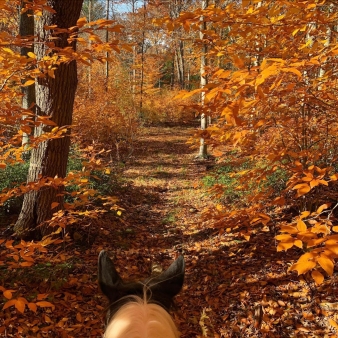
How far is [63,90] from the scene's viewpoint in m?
5.06

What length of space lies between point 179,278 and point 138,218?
654 cm

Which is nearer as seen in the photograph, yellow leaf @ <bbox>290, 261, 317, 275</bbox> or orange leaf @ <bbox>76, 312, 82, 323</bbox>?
yellow leaf @ <bbox>290, 261, 317, 275</bbox>

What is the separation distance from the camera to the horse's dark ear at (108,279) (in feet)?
5.77

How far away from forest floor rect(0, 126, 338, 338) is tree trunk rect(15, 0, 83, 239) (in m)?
0.94

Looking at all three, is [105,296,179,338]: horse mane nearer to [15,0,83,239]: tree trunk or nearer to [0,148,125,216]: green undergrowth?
[0,148,125,216]: green undergrowth

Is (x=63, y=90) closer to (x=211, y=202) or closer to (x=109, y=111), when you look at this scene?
(x=211, y=202)

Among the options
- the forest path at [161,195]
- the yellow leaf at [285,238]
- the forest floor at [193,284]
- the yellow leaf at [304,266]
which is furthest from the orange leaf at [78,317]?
the yellow leaf at [304,266]

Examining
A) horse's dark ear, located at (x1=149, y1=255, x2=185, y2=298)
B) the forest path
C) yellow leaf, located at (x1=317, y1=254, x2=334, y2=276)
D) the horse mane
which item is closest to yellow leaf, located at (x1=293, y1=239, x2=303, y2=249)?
yellow leaf, located at (x1=317, y1=254, x2=334, y2=276)

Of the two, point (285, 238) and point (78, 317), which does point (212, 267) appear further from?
point (285, 238)

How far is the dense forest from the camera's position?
2.64m

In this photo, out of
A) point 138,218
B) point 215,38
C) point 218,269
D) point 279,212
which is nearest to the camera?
point 215,38

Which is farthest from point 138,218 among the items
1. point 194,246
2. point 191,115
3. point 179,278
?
point 191,115

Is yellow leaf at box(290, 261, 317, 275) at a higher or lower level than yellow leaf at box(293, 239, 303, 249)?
lower

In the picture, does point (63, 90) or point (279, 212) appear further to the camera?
point (279, 212)
